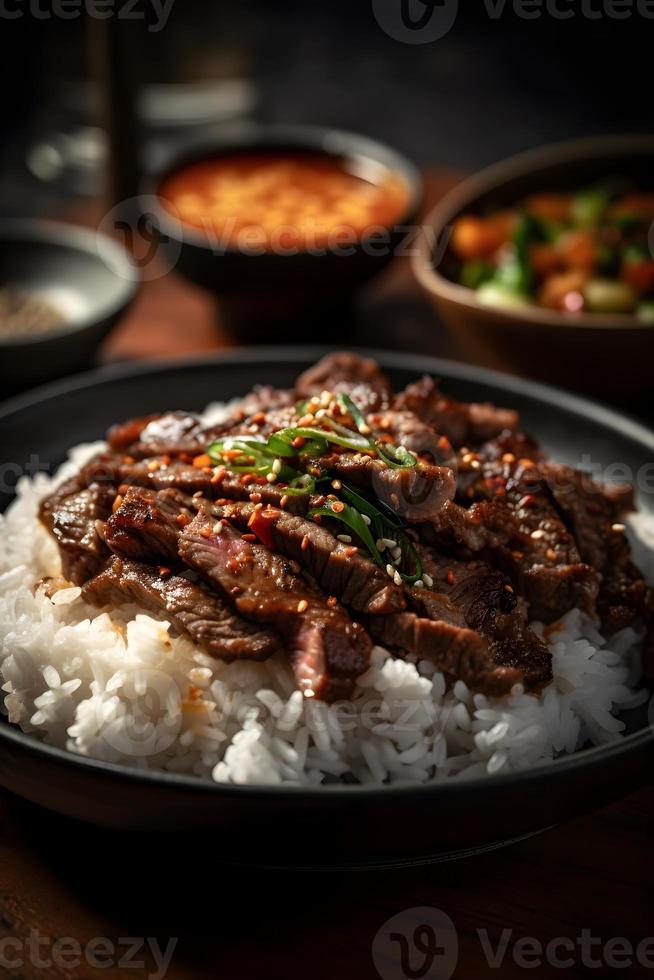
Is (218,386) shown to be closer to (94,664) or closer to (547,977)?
(94,664)

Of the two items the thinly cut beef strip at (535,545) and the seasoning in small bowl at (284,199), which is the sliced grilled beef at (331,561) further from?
the seasoning in small bowl at (284,199)

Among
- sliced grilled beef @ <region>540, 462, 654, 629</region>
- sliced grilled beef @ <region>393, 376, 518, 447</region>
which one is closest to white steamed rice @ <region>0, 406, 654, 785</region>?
sliced grilled beef @ <region>540, 462, 654, 629</region>

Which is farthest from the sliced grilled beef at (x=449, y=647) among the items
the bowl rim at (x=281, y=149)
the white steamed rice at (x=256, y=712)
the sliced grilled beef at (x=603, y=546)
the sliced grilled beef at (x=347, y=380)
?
the bowl rim at (x=281, y=149)

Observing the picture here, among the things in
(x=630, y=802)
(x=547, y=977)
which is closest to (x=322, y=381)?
(x=630, y=802)

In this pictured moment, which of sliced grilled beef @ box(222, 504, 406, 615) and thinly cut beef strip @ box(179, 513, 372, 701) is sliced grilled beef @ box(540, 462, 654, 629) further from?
thinly cut beef strip @ box(179, 513, 372, 701)

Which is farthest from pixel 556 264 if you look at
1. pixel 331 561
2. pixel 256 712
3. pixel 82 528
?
pixel 256 712

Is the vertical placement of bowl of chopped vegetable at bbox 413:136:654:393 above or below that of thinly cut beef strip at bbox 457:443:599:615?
below
